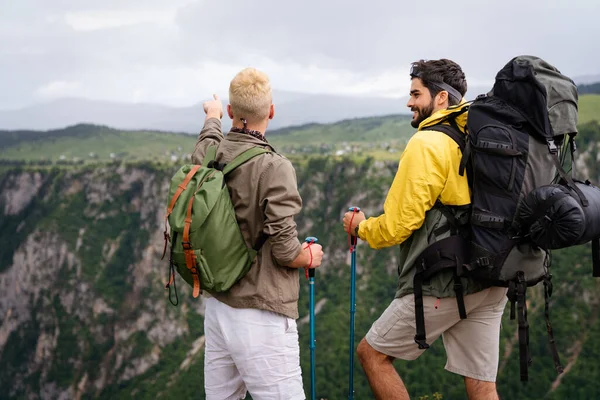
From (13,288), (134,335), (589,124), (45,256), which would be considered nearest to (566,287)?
(589,124)

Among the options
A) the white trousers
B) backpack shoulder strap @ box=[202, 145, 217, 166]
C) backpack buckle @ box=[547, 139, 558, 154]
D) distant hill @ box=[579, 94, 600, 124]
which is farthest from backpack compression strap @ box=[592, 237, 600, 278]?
distant hill @ box=[579, 94, 600, 124]

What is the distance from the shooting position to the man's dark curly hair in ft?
21.0

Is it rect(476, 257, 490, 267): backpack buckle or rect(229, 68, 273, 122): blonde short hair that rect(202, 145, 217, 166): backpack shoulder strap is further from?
rect(476, 257, 490, 267): backpack buckle

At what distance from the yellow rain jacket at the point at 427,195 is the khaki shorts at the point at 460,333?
27cm

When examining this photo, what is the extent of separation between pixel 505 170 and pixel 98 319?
155289 mm

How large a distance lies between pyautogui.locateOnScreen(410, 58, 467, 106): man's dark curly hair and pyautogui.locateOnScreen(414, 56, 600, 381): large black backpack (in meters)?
0.70

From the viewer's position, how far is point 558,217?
5.23m

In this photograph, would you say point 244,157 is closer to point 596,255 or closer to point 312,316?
point 312,316

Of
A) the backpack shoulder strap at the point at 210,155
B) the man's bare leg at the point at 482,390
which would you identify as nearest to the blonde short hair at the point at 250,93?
the backpack shoulder strap at the point at 210,155

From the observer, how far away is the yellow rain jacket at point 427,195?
18.8 ft

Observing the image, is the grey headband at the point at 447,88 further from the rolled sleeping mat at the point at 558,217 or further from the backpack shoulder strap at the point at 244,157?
the backpack shoulder strap at the point at 244,157

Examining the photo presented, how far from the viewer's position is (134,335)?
486 feet

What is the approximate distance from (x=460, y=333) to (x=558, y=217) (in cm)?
166

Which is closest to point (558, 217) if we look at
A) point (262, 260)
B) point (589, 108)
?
point (262, 260)
